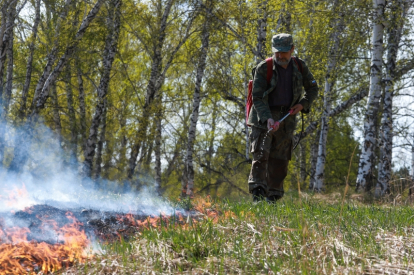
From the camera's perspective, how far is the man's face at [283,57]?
5832 millimetres

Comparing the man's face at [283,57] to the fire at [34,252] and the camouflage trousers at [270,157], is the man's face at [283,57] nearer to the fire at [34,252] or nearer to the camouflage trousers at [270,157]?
the camouflage trousers at [270,157]

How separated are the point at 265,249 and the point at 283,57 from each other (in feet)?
10.9

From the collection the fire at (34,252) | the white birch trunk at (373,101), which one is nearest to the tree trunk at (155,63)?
the white birch trunk at (373,101)

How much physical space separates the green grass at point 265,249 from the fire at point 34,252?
245 mm

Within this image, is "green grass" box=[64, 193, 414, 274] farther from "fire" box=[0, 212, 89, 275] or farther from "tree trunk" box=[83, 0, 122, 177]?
"tree trunk" box=[83, 0, 122, 177]

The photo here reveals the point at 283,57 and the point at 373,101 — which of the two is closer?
the point at 283,57

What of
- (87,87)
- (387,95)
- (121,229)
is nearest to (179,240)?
(121,229)

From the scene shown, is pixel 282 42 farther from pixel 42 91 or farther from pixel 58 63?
pixel 42 91

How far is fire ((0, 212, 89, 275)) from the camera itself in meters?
3.56

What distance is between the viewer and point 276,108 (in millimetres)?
6094

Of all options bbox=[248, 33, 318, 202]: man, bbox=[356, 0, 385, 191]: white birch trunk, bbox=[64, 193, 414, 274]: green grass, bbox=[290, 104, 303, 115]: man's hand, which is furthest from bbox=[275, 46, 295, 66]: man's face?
bbox=[356, 0, 385, 191]: white birch trunk

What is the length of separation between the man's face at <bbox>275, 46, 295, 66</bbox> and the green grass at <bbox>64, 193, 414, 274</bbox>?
99.4 inches

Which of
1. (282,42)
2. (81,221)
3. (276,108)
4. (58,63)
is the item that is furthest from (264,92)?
(58,63)

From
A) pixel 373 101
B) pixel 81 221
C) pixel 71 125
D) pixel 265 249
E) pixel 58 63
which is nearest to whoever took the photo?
pixel 265 249
